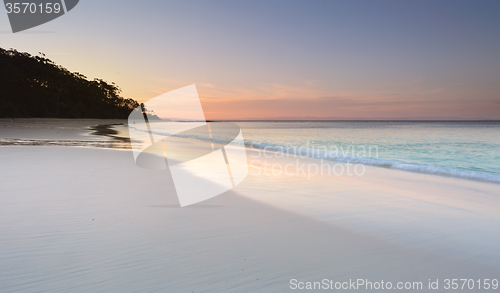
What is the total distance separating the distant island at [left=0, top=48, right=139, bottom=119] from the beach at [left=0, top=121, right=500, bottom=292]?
55.3 metres

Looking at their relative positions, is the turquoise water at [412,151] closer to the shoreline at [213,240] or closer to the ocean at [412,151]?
the ocean at [412,151]

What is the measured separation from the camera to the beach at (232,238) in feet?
6.41

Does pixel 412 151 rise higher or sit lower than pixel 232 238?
lower

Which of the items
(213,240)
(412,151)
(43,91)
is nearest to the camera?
(213,240)

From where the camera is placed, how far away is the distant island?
48.8 m

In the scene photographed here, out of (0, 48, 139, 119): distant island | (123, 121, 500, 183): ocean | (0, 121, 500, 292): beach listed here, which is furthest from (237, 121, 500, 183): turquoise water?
(0, 48, 139, 119): distant island

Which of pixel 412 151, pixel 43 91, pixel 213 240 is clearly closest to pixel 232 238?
pixel 213 240

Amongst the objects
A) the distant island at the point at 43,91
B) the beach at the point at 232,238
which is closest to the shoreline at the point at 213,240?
the beach at the point at 232,238

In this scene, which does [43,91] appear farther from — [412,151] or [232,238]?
[232,238]

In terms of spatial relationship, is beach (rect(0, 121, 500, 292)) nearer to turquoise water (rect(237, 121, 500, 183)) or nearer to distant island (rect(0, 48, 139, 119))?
turquoise water (rect(237, 121, 500, 183))

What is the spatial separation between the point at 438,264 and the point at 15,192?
197 inches

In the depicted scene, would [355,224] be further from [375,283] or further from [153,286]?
[153,286]

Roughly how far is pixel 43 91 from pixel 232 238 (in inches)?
2776

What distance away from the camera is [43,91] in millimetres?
57688
